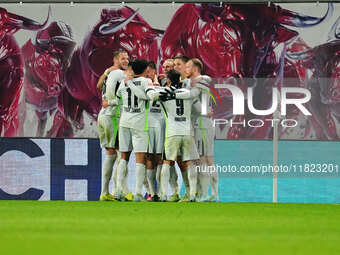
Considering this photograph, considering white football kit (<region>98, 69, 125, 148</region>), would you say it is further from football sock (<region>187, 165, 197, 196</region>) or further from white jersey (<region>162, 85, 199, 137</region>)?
football sock (<region>187, 165, 197, 196</region>)

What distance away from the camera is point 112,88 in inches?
448

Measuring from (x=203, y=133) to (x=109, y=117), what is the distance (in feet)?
4.06

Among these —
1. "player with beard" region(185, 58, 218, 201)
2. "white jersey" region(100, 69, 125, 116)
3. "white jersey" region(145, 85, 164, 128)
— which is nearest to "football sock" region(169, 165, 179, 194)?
"player with beard" region(185, 58, 218, 201)

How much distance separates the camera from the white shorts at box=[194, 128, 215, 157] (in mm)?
11375

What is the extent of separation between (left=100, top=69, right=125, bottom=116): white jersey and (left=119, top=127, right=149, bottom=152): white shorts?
1.53 ft

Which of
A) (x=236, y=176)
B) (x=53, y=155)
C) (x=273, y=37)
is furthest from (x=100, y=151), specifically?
(x=273, y=37)

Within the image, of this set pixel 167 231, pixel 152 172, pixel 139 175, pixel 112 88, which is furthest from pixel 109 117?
pixel 167 231

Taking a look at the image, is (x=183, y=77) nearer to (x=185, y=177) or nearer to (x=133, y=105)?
(x=133, y=105)

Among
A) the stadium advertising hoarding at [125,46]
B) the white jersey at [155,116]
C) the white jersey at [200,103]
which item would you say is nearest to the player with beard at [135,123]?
the white jersey at [155,116]

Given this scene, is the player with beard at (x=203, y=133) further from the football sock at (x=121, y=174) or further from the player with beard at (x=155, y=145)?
the football sock at (x=121, y=174)

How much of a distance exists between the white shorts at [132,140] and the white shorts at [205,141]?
72 centimetres

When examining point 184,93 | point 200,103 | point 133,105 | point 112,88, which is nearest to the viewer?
point 184,93

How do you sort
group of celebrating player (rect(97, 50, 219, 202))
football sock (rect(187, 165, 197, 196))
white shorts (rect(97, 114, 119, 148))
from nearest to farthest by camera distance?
group of celebrating player (rect(97, 50, 219, 202)) < football sock (rect(187, 165, 197, 196)) < white shorts (rect(97, 114, 119, 148))

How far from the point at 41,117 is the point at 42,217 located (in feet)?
23.2
